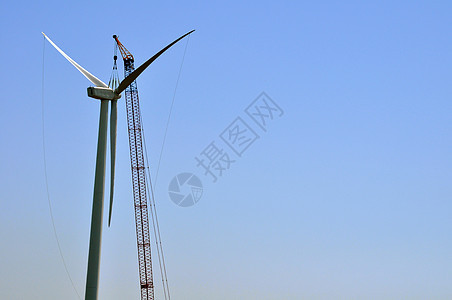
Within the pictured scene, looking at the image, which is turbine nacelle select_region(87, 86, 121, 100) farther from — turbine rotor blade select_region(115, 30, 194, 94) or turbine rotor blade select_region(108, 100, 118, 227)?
turbine rotor blade select_region(108, 100, 118, 227)

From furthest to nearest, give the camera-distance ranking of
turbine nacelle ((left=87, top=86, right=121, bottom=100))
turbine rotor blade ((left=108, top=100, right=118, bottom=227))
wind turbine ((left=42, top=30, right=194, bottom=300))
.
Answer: turbine rotor blade ((left=108, top=100, right=118, bottom=227)), turbine nacelle ((left=87, top=86, right=121, bottom=100)), wind turbine ((left=42, top=30, right=194, bottom=300))

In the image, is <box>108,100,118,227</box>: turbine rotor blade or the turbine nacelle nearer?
the turbine nacelle

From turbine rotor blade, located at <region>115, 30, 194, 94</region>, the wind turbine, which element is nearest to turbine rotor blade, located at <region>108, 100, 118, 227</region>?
the wind turbine

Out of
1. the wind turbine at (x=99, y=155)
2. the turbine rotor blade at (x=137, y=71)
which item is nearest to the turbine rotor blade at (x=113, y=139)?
the wind turbine at (x=99, y=155)

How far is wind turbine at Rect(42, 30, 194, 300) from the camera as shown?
5675 cm

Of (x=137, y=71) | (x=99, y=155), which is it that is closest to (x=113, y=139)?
(x=99, y=155)

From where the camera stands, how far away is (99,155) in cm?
5838

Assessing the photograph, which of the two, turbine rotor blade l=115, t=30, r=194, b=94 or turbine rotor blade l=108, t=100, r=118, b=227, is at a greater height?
turbine rotor blade l=115, t=30, r=194, b=94

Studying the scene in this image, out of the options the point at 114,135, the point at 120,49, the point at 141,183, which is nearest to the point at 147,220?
the point at 141,183

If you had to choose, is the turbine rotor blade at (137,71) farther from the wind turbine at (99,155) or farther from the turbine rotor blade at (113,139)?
the turbine rotor blade at (113,139)

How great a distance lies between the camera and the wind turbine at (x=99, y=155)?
56.8 metres

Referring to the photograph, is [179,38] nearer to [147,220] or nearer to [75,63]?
[75,63]

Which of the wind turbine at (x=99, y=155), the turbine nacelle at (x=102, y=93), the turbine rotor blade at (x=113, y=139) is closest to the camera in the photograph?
the wind turbine at (x=99, y=155)

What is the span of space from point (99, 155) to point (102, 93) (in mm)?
6013
